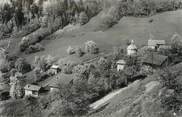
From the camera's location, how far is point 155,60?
6425 centimetres

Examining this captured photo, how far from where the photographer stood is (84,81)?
6131 centimetres

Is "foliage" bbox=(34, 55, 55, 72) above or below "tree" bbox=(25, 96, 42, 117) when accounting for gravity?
above

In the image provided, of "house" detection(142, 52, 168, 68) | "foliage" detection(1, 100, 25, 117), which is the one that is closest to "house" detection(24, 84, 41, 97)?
"foliage" detection(1, 100, 25, 117)

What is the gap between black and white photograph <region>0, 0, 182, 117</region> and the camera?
48.2 m

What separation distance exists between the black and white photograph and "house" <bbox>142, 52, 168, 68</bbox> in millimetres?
192

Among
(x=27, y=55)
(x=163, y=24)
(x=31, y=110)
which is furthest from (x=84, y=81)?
(x=163, y=24)

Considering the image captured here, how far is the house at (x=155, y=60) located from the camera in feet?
207

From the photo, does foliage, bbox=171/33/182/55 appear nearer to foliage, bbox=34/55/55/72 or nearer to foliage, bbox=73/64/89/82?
foliage, bbox=73/64/89/82

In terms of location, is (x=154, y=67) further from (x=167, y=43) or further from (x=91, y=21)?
(x=91, y=21)

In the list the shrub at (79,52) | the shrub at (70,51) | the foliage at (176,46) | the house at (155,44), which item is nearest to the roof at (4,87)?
the shrub at (70,51)

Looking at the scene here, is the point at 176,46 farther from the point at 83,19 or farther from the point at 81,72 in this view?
the point at 83,19

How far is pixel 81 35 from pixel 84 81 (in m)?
35.7

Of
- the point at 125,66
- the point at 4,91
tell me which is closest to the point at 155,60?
the point at 125,66

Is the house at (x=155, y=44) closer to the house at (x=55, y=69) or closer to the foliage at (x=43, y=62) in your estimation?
the house at (x=55, y=69)
